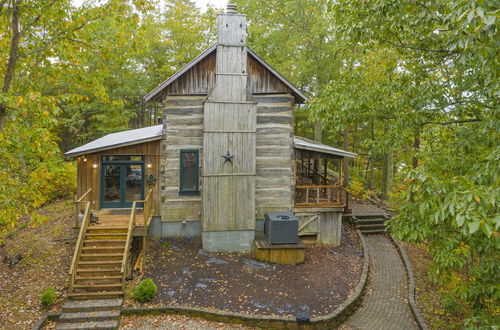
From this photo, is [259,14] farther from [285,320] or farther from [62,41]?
[285,320]

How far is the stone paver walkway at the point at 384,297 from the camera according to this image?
988cm

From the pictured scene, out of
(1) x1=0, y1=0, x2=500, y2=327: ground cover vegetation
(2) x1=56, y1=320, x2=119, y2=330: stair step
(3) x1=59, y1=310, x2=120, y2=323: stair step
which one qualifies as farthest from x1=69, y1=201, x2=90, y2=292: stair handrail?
(1) x1=0, y1=0, x2=500, y2=327: ground cover vegetation

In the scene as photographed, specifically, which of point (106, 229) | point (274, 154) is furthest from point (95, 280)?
point (274, 154)

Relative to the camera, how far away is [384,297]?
451 inches

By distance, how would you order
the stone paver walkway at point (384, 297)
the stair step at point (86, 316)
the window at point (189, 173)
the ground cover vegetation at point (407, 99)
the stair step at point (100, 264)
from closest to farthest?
the ground cover vegetation at point (407, 99)
the stair step at point (86, 316)
the stone paver walkway at point (384, 297)
the stair step at point (100, 264)
the window at point (189, 173)

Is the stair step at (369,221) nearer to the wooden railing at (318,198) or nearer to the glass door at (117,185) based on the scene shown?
the wooden railing at (318,198)

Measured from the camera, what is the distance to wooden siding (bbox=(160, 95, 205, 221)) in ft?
44.7

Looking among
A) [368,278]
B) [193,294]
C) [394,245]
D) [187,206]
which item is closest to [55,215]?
[187,206]

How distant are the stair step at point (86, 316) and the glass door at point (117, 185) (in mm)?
5728

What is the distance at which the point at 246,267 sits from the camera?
12.2 m

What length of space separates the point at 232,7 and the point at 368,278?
40.7ft

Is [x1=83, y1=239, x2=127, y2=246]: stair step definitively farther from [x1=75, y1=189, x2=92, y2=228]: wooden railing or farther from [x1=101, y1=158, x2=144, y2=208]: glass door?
[x1=101, y1=158, x2=144, y2=208]: glass door

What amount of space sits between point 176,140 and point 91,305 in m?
6.95

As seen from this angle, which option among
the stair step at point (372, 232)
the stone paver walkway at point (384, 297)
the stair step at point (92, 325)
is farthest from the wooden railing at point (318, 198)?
the stair step at point (92, 325)
